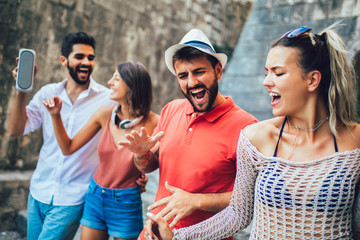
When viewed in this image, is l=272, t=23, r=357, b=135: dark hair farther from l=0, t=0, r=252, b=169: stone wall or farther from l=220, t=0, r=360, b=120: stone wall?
l=0, t=0, r=252, b=169: stone wall

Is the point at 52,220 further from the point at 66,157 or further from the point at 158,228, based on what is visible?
the point at 158,228

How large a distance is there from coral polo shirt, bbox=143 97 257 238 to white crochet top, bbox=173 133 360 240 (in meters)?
0.27

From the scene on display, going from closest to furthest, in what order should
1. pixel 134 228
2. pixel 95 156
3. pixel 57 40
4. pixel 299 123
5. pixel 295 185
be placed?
pixel 295 185 → pixel 299 123 → pixel 134 228 → pixel 95 156 → pixel 57 40

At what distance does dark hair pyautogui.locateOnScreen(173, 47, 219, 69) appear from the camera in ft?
6.24

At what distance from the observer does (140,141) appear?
1.86 m

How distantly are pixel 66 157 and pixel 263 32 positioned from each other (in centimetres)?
399

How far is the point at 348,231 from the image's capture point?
1358 mm

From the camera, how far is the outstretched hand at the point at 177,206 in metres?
1.58

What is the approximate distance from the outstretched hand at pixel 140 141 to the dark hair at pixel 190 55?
501mm

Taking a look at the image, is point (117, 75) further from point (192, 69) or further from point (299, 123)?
point (299, 123)

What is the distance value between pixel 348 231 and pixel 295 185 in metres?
0.32

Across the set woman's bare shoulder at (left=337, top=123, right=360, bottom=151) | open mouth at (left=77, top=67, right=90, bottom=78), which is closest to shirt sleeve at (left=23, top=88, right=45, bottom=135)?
open mouth at (left=77, top=67, right=90, bottom=78)

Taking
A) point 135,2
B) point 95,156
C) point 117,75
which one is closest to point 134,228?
point 95,156

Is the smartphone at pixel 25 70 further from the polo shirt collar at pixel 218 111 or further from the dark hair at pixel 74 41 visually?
the polo shirt collar at pixel 218 111
